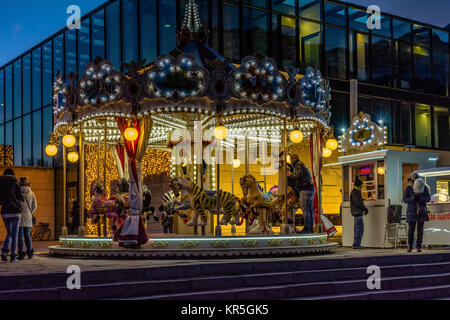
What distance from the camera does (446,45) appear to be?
3753 cm

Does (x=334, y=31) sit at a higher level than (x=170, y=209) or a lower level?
higher

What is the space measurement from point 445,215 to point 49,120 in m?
23.1

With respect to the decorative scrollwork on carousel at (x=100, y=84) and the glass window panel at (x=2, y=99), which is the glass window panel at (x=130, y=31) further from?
the glass window panel at (x=2, y=99)

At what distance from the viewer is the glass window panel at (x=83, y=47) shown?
31344 millimetres

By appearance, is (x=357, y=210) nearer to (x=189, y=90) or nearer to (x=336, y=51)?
(x=189, y=90)

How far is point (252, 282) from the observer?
11125mm

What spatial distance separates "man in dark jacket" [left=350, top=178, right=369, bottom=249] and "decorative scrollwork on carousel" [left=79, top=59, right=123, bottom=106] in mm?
7096

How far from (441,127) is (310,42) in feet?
34.5

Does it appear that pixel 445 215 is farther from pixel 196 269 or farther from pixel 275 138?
pixel 196 269

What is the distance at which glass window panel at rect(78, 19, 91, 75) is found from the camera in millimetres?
31344

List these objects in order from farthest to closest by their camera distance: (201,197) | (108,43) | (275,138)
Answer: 1. (108,43)
2. (275,138)
3. (201,197)
